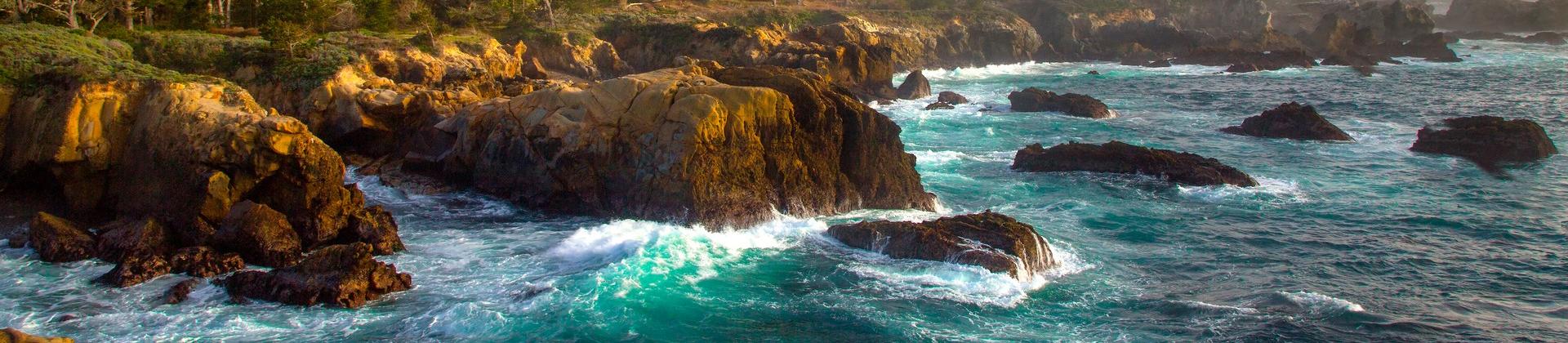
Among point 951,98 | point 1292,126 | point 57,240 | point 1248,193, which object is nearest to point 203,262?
point 57,240

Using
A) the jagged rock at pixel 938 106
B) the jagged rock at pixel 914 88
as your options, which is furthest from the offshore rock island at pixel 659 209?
the jagged rock at pixel 914 88

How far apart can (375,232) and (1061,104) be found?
3393 cm

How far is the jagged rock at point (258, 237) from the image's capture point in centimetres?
2027

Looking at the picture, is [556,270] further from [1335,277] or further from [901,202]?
[1335,277]

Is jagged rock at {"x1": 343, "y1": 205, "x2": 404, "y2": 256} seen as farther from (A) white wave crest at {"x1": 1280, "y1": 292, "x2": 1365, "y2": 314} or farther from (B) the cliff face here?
(A) white wave crest at {"x1": 1280, "y1": 292, "x2": 1365, "y2": 314}

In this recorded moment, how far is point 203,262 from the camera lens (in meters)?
19.6

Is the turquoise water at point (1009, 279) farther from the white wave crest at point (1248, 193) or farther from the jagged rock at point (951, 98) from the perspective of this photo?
the jagged rock at point (951, 98)

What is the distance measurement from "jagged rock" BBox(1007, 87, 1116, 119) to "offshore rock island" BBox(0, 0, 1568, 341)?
4531 millimetres

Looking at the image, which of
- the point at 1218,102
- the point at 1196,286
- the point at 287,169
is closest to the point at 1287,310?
the point at 1196,286

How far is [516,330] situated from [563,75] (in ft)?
108

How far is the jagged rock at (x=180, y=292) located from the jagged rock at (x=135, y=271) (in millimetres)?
835

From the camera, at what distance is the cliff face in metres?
21.8

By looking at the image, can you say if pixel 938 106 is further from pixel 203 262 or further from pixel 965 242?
pixel 203 262

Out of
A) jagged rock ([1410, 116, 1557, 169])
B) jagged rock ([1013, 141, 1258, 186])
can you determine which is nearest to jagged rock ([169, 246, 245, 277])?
jagged rock ([1013, 141, 1258, 186])
